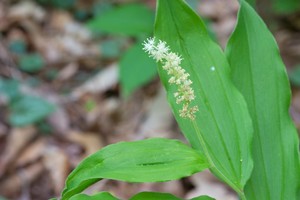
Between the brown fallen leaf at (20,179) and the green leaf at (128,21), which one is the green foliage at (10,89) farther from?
the green leaf at (128,21)

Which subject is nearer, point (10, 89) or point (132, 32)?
point (132, 32)

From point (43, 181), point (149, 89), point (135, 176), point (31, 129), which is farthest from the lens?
point (149, 89)

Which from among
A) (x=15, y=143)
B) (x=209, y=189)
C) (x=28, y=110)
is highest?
(x=28, y=110)

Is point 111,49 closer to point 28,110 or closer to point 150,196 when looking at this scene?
point 28,110

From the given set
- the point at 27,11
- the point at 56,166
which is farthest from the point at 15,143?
the point at 27,11

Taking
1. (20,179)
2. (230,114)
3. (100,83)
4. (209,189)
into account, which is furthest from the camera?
(100,83)

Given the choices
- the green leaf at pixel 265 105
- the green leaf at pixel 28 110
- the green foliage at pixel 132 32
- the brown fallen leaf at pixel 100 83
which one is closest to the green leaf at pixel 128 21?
the green foliage at pixel 132 32

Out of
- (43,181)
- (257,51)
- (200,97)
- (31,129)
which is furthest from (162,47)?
(31,129)

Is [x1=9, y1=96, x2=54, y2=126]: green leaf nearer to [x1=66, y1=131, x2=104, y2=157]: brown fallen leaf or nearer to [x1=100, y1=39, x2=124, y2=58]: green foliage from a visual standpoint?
[x1=66, y1=131, x2=104, y2=157]: brown fallen leaf

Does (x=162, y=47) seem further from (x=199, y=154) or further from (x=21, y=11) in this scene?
(x=21, y=11)
